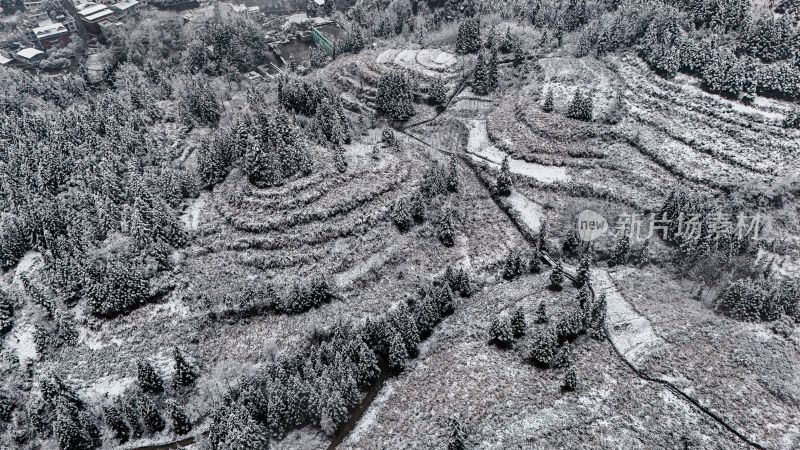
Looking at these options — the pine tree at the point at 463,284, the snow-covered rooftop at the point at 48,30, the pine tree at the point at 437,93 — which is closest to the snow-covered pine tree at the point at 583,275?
the pine tree at the point at 463,284

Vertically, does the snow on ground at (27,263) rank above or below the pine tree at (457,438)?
above

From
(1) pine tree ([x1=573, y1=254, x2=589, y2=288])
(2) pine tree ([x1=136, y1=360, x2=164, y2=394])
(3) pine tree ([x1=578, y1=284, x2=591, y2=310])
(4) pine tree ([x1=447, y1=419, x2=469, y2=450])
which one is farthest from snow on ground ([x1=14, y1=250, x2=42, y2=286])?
(1) pine tree ([x1=573, y1=254, x2=589, y2=288])

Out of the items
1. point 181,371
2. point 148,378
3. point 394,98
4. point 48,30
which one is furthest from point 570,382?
point 48,30

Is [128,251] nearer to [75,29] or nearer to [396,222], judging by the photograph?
[396,222]

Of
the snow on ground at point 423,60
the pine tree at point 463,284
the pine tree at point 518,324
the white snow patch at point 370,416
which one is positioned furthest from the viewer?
the snow on ground at point 423,60

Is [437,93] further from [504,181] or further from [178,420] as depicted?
[178,420]

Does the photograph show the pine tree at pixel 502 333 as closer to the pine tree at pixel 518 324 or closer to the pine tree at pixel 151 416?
the pine tree at pixel 518 324
